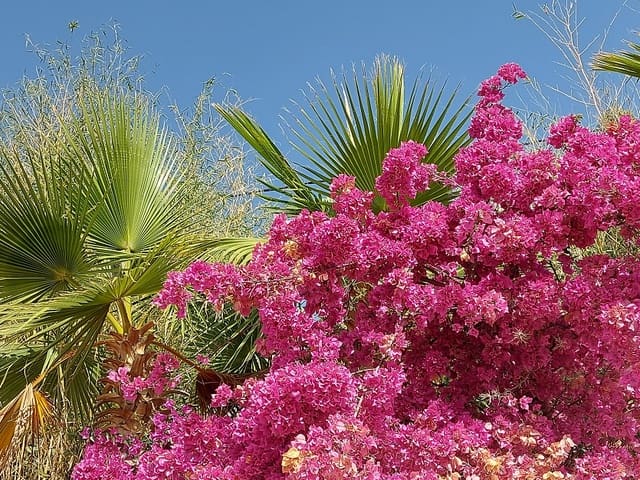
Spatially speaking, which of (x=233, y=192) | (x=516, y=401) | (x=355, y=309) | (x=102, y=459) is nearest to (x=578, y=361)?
(x=516, y=401)

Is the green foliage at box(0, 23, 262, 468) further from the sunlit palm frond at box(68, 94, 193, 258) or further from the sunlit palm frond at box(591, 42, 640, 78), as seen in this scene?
the sunlit palm frond at box(591, 42, 640, 78)

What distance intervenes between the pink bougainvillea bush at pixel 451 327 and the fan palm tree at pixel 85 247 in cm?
59

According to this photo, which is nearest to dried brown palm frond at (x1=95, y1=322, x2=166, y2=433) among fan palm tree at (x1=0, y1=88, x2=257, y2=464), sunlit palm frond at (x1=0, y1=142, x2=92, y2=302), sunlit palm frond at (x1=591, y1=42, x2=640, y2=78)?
fan palm tree at (x1=0, y1=88, x2=257, y2=464)

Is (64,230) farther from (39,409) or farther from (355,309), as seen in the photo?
(355,309)

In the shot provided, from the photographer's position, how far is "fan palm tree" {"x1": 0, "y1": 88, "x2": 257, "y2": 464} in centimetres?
360

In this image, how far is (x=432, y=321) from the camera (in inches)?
134

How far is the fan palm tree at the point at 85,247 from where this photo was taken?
3.60 meters

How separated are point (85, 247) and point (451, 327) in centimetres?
208

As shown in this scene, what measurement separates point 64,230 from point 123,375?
0.85 m

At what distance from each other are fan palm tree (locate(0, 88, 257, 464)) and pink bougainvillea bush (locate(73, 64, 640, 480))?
23.3 inches

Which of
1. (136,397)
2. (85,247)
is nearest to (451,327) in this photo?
(136,397)

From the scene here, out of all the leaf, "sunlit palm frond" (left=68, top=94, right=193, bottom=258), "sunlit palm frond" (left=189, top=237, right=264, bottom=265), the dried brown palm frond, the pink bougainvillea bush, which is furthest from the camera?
"sunlit palm frond" (left=189, top=237, right=264, bottom=265)

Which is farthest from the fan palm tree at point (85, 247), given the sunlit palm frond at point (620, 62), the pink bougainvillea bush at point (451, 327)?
the sunlit palm frond at point (620, 62)

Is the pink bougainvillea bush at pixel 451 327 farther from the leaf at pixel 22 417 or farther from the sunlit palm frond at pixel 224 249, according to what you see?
the sunlit palm frond at pixel 224 249
